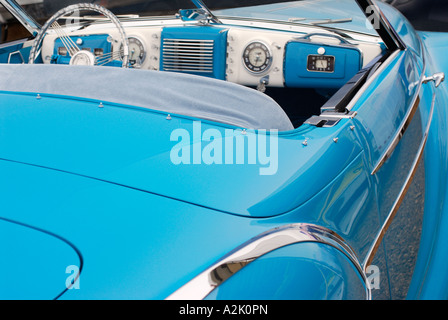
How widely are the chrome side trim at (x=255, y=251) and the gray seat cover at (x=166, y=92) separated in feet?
1.23

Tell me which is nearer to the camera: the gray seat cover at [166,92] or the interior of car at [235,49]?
the gray seat cover at [166,92]

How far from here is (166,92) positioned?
1470 mm

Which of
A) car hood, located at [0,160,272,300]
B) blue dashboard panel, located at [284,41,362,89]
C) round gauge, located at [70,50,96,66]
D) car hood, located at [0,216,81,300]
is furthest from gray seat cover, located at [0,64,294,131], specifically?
blue dashboard panel, located at [284,41,362,89]

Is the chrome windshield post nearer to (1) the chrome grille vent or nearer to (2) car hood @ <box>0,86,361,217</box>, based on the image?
(1) the chrome grille vent

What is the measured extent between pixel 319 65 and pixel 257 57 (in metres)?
0.39

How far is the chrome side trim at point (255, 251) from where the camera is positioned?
0.90 meters

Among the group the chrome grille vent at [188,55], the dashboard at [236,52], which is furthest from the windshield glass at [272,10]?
the chrome grille vent at [188,55]

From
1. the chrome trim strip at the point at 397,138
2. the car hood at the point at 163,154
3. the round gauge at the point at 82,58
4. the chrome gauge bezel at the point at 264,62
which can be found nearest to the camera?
the car hood at the point at 163,154

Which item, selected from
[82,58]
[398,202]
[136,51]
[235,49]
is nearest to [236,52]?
[235,49]

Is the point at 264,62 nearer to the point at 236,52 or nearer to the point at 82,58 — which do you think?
the point at 236,52

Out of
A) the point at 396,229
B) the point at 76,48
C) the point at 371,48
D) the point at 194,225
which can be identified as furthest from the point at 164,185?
the point at 76,48

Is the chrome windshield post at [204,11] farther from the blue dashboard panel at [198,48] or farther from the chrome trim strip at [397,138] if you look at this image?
the chrome trim strip at [397,138]

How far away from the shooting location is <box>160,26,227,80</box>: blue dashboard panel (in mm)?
3033

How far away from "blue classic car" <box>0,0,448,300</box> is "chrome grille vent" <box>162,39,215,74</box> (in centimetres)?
114
